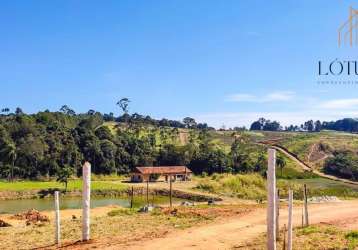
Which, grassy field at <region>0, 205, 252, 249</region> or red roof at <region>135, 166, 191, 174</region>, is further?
red roof at <region>135, 166, 191, 174</region>

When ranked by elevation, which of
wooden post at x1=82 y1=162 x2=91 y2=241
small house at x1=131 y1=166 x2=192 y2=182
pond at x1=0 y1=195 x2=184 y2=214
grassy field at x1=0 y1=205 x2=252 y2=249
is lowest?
pond at x1=0 y1=195 x2=184 y2=214

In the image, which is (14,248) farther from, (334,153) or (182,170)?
(334,153)

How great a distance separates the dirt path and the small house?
54.2 metres

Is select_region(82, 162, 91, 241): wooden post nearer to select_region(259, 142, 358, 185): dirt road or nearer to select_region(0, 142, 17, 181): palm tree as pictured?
select_region(0, 142, 17, 181): palm tree

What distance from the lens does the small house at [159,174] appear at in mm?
78781

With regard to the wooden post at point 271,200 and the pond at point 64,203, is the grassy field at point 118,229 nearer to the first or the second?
the wooden post at point 271,200

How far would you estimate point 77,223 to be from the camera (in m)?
21.6

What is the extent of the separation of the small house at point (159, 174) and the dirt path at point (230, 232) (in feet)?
178

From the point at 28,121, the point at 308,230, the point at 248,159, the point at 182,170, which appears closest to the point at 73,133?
the point at 28,121

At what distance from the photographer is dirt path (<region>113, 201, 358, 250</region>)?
15305 millimetres

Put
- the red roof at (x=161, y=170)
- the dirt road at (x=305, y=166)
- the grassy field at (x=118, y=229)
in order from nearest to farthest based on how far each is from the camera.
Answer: the grassy field at (x=118, y=229), the red roof at (x=161, y=170), the dirt road at (x=305, y=166)

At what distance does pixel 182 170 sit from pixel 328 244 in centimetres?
6668

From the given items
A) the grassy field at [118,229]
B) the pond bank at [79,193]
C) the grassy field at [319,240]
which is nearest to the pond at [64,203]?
the pond bank at [79,193]

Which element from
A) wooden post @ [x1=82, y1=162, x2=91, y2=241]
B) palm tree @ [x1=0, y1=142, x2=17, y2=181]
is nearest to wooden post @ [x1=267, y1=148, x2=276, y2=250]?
wooden post @ [x1=82, y1=162, x2=91, y2=241]
